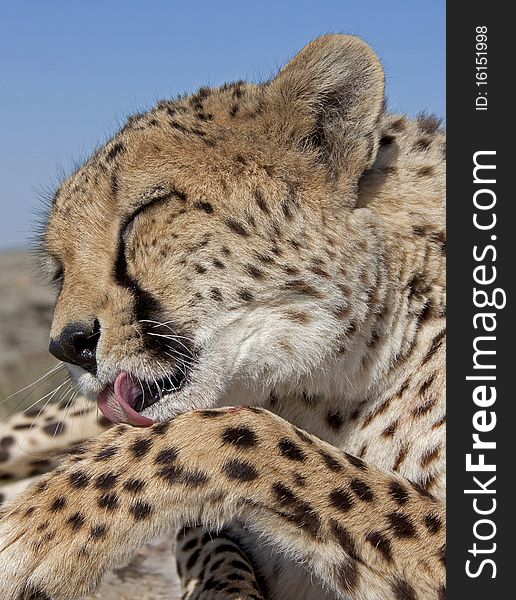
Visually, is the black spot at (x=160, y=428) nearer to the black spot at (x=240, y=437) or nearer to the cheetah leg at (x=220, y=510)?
the cheetah leg at (x=220, y=510)

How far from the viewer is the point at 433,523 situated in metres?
2.63

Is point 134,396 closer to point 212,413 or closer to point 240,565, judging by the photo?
point 212,413

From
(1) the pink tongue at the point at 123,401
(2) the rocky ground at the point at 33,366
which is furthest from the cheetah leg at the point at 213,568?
(1) the pink tongue at the point at 123,401

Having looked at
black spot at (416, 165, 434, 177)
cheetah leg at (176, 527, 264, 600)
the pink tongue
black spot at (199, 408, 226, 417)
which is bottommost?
cheetah leg at (176, 527, 264, 600)

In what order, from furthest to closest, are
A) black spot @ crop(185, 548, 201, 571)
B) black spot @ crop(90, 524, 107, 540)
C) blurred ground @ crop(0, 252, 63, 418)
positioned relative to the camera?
blurred ground @ crop(0, 252, 63, 418), black spot @ crop(185, 548, 201, 571), black spot @ crop(90, 524, 107, 540)

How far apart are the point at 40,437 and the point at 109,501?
1.82 m

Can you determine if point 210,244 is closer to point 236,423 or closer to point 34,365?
point 236,423

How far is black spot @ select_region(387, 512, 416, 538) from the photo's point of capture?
8.50 feet

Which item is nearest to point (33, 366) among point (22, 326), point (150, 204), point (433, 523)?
point (22, 326)

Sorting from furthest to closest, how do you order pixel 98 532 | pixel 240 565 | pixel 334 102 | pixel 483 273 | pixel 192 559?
pixel 192 559 < pixel 240 565 < pixel 334 102 < pixel 483 273 < pixel 98 532

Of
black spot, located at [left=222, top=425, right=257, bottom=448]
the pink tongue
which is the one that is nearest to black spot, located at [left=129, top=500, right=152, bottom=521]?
black spot, located at [left=222, top=425, right=257, bottom=448]

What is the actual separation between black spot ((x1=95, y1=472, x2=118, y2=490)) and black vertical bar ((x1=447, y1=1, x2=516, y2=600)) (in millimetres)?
828

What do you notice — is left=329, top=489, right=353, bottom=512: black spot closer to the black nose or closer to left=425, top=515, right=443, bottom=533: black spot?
left=425, top=515, right=443, bottom=533: black spot

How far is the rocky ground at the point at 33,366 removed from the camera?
4.28 meters
